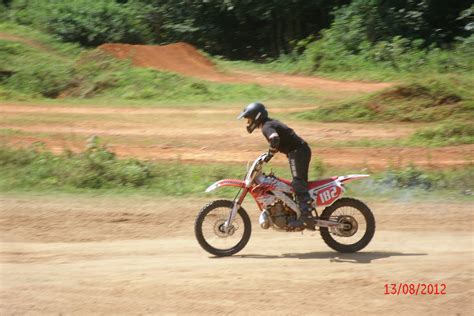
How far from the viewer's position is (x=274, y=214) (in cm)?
868

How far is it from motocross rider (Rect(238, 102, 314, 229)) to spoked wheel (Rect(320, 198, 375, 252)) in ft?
0.92

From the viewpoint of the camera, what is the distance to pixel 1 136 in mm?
16703

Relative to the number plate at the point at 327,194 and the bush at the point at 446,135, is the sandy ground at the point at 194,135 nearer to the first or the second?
the bush at the point at 446,135

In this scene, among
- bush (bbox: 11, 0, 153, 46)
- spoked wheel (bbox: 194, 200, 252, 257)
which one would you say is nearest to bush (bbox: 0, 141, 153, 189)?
spoked wheel (bbox: 194, 200, 252, 257)

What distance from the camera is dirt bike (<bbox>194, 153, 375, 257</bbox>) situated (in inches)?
341

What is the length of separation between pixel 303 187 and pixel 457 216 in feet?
10.1

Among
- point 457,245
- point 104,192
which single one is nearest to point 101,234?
point 104,192

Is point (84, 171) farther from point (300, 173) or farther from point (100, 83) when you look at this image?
point (100, 83)

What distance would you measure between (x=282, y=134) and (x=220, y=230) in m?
1.28

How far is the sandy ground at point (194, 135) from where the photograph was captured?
15.0 m
